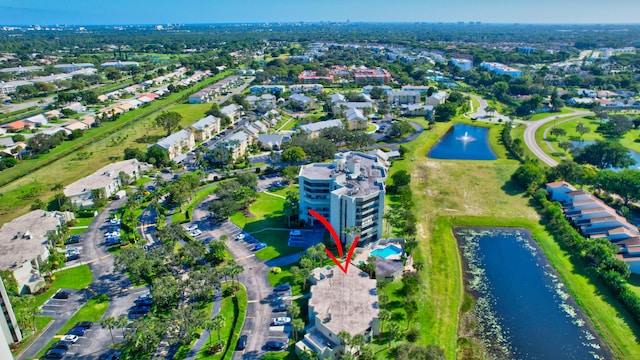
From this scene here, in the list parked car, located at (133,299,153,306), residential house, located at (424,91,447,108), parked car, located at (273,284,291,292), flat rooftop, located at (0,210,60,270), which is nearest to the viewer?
parked car, located at (133,299,153,306)

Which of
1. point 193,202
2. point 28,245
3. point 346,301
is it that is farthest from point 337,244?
point 28,245

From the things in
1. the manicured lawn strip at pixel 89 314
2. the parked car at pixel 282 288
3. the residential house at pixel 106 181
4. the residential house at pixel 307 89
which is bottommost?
the manicured lawn strip at pixel 89 314

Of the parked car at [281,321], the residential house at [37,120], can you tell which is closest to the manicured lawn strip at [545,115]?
the parked car at [281,321]

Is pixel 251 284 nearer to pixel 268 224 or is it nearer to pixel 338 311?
pixel 338 311

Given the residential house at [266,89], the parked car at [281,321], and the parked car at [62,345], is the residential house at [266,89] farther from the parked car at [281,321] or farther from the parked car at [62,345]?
the parked car at [62,345]

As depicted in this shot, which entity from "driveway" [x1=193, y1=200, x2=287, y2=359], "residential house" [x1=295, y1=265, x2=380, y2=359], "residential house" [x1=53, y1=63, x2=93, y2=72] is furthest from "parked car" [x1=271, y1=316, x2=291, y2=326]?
"residential house" [x1=53, y1=63, x2=93, y2=72]

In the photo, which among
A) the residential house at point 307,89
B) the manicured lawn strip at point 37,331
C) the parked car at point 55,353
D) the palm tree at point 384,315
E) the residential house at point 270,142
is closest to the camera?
the parked car at point 55,353

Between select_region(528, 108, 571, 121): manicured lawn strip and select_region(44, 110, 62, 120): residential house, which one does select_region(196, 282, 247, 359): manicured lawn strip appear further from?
select_region(528, 108, 571, 121): manicured lawn strip
